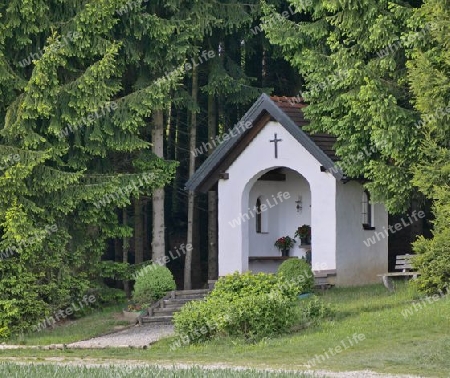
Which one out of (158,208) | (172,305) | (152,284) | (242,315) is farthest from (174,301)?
(242,315)

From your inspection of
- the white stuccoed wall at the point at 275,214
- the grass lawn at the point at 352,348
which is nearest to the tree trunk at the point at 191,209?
the white stuccoed wall at the point at 275,214

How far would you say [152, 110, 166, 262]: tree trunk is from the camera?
28812 mm

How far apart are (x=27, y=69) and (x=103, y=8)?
10.3 feet

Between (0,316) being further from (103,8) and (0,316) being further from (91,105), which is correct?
(103,8)

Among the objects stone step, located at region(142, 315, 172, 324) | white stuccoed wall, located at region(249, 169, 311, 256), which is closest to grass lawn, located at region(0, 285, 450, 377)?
stone step, located at region(142, 315, 172, 324)

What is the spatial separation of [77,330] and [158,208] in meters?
5.75

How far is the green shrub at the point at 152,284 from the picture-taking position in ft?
84.1

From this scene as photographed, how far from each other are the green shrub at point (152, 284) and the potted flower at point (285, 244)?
4.19 meters

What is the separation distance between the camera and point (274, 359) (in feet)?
59.5

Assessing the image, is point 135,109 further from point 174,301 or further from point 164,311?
point 164,311

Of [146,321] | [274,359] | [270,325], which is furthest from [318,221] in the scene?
[274,359]

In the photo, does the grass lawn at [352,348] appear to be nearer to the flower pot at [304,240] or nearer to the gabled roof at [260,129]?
the gabled roof at [260,129]

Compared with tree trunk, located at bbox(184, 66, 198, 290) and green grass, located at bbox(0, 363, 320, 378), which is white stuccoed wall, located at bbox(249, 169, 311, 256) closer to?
tree trunk, located at bbox(184, 66, 198, 290)

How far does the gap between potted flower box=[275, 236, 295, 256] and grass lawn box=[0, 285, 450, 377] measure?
23.0ft
